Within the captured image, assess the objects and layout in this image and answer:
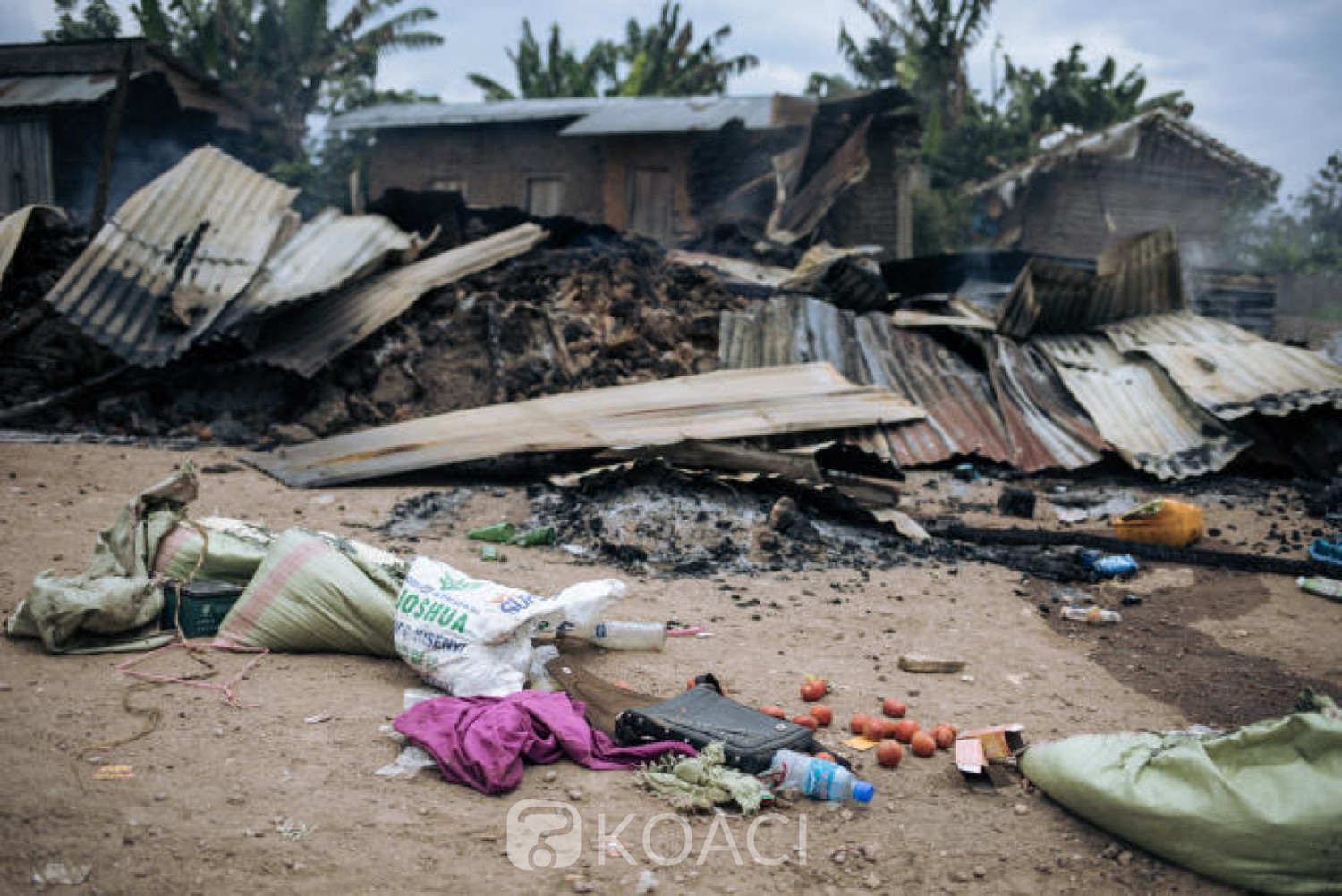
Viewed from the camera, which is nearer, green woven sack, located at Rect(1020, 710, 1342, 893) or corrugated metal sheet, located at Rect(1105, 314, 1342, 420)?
green woven sack, located at Rect(1020, 710, 1342, 893)

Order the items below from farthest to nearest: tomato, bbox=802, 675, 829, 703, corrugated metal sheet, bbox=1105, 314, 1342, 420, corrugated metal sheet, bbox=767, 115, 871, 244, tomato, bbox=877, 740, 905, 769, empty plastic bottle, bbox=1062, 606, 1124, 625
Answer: corrugated metal sheet, bbox=767, 115, 871, 244
corrugated metal sheet, bbox=1105, 314, 1342, 420
empty plastic bottle, bbox=1062, 606, 1124, 625
tomato, bbox=802, 675, 829, 703
tomato, bbox=877, 740, 905, 769

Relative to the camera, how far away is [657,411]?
682 centimetres

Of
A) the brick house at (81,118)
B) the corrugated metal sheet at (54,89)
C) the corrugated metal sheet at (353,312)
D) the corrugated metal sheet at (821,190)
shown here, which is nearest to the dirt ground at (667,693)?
the corrugated metal sheet at (353,312)

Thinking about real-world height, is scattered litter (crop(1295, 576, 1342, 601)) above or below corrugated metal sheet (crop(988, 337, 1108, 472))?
below

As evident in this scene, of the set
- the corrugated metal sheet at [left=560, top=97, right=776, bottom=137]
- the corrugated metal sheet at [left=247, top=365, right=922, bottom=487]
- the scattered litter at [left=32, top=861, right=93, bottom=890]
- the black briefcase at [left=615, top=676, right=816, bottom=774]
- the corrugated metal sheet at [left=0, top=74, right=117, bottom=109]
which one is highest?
the corrugated metal sheet at [left=560, top=97, right=776, bottom=137]

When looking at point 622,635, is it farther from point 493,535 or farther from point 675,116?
point 675,116

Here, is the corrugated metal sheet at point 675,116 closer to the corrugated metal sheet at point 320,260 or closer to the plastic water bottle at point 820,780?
the corrugated metal sheet at point 320,260

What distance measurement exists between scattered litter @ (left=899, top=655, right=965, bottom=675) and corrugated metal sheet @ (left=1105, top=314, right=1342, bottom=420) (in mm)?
5254

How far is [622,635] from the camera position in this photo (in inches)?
150

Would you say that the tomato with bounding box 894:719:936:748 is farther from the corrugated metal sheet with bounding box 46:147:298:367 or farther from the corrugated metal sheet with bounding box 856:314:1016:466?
the corrugated metal sheet with bounding box 46:147:298:367

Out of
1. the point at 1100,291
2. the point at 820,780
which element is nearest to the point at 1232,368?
the point at 1100,291

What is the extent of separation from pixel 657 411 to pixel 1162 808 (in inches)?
192

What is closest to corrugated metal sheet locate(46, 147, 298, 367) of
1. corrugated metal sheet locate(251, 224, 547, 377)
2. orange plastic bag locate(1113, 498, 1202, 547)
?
corrugated metal sheet locate(251, 224, 547, 377)

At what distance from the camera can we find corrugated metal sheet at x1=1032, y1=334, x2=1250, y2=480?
7.57m
